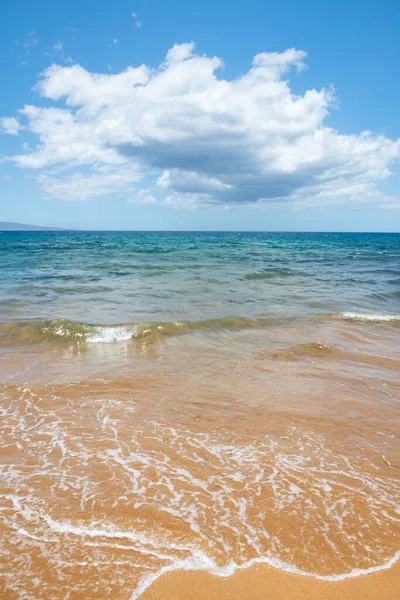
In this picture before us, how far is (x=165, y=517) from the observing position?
3.08 metres

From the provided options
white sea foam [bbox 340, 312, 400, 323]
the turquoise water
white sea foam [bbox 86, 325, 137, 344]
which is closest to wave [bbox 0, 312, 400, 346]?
white sea foam [bbox 86, 325, 137, 344]

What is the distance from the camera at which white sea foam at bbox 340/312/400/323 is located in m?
11.1

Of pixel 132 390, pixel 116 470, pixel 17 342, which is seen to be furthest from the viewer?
pixel 17 342

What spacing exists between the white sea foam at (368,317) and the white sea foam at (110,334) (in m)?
6.96

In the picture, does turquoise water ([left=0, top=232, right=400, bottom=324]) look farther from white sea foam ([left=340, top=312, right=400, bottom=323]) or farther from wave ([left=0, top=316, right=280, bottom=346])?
wave ([left=0, top=316, right=280, bottom=346])

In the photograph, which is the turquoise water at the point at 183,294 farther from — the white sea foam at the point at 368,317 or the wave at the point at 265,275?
the white sea foam at the point at 368,317

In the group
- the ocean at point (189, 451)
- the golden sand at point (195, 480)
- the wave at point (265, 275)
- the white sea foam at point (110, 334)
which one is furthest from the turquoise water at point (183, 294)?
the golden sand at point (195, 480)

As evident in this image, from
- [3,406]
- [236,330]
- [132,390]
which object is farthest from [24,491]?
[236,330]

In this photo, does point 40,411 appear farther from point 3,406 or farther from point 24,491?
point 24,491

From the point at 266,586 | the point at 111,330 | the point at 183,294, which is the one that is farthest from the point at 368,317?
the point at 266,586

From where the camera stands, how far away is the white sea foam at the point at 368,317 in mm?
11147

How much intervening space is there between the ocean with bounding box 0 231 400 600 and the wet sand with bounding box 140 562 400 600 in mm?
75

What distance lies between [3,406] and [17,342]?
3573 millimetres

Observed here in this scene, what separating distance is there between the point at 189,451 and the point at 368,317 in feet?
30.4
